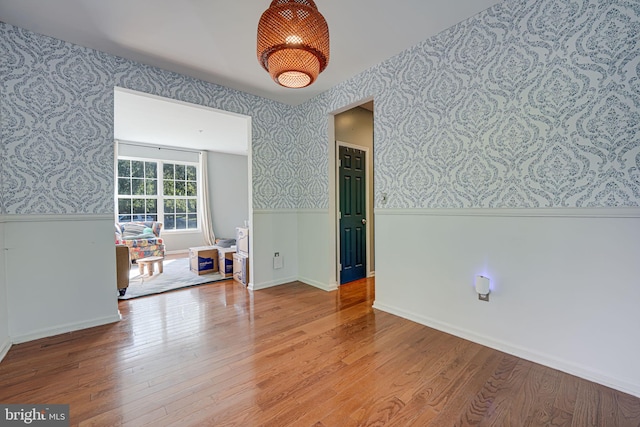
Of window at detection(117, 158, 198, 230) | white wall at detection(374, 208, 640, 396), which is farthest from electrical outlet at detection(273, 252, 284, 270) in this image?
window at detection(117, 158, 198, 230)

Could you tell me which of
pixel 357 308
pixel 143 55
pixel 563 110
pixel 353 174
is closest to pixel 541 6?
pixel 563 110

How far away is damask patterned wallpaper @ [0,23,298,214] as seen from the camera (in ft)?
7.40

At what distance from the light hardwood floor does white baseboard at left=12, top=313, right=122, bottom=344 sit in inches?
3.0

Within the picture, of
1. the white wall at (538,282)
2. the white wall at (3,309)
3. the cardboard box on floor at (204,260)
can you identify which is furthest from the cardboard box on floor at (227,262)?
the white wall at (538,282)

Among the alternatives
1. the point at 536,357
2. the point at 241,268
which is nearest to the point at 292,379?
the point at 536,357

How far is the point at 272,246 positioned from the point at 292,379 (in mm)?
2305

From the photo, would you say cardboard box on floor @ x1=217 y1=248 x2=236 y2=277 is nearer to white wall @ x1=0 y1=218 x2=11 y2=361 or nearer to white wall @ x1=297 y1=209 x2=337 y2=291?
white wall @ x1=297 y1=209 x2=337 y2=291

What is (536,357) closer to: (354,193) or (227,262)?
(354,193)

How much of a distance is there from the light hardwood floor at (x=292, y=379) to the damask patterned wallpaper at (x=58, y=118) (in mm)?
1262

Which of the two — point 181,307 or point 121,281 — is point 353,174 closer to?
point 181,307

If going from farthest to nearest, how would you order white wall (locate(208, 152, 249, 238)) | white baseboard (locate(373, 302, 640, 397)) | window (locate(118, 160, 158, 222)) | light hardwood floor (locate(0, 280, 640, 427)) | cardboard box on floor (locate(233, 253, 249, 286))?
1. white wall (locate(208, 152, 249, 238))
2. window (locate(118, 160, 158, 222))
3. cardboard box on floor (locate(233, 253, 249, 286))
4. white baseboard (locate(373, 302, 640, 397))
5. light hardwood floor (locate(0, 280, 640, 427))

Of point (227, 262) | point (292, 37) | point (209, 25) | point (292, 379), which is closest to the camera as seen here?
point (292, 37)

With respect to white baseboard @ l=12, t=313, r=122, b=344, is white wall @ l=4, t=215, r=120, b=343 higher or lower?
higher

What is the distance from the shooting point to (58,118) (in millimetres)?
2441
